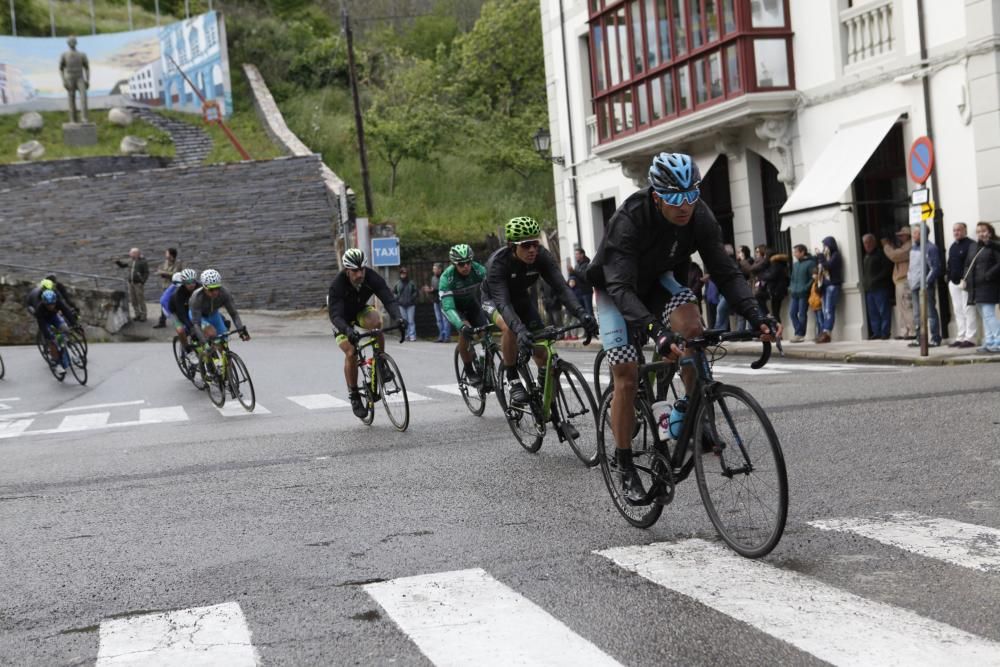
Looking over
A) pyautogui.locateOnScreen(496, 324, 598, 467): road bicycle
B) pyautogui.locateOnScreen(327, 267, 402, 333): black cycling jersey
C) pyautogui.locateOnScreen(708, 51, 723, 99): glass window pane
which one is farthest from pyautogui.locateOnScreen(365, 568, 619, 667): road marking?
pyautogui.locateOnScreen(708, 51, 723, 99): glass window pane

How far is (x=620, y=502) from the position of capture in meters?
7.21

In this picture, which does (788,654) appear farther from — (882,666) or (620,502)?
(620,502)

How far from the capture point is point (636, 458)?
6984 mm

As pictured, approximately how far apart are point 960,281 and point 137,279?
23.0 metres

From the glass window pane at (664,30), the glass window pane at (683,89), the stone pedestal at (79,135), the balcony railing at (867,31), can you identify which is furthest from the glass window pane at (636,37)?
the stone pedestal at (79,135)

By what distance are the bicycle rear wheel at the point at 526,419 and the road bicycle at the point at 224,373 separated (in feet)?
22.7

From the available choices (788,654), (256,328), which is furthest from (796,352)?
(256,328)

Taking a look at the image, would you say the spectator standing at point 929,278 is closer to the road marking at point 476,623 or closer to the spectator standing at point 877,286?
Answer: the spectator standing at point 877,286

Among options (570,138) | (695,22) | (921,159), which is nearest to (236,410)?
(921,159)

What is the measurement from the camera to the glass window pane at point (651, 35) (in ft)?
91.4

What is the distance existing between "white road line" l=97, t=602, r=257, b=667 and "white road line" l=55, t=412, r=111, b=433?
35.8ft

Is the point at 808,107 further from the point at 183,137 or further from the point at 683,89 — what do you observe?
the point at 183,137

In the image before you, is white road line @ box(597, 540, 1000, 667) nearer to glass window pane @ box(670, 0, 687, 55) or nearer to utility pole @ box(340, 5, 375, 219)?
glass window pane @ box(670, 0, 687, 55)

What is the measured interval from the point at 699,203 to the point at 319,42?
6312cm
